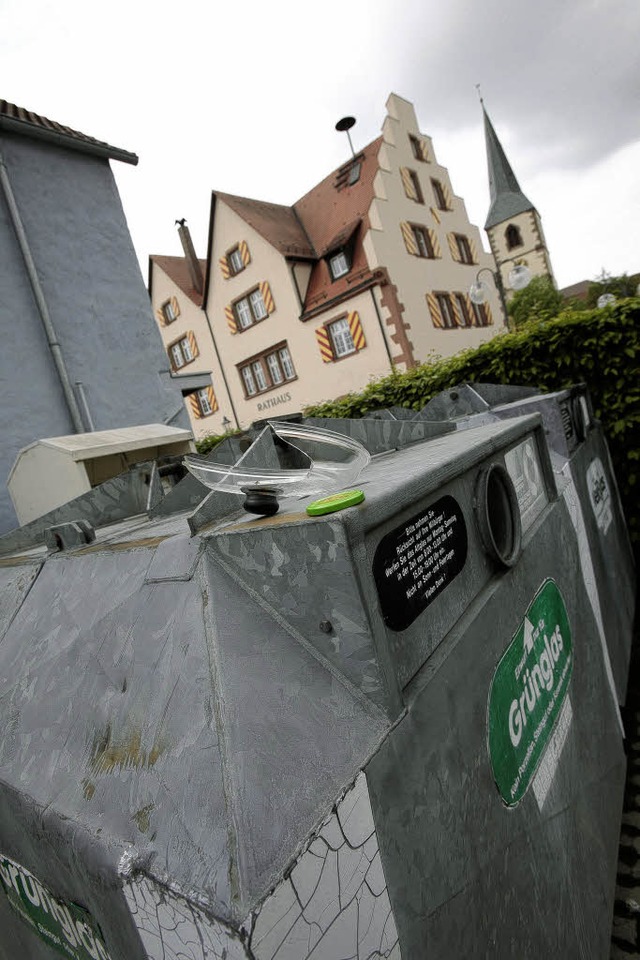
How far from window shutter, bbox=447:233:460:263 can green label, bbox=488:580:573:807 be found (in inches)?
760

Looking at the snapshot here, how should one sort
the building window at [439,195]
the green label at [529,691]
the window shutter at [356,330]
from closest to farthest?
the green label at [529,691]
the window shutter at [356,330]
the building window at [439,195]

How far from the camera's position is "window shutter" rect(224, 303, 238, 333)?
1984 centimetres

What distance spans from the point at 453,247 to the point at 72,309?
15616 millimetres

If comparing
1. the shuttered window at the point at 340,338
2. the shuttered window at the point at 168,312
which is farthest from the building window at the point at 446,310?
the shuttered window at the point at 168,312

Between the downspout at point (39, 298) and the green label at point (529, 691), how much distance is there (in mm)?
6449

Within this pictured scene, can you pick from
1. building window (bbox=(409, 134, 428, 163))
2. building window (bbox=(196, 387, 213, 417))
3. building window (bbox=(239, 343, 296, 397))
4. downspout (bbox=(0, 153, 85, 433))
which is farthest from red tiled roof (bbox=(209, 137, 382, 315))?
downspout (bbox=(0, 153, 85, 433))

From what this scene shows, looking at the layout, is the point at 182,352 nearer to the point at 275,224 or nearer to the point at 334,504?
the point at 275,224

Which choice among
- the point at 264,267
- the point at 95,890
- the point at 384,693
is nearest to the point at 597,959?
the point at 384,693

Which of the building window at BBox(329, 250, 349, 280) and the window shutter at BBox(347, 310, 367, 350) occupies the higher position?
the building window at BBox(329, 250, 349, 280)

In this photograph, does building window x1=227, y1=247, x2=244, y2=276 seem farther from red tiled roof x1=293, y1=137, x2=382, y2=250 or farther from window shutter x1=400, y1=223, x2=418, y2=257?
window shutter x1=400, y1=223, x2=418, y2=257

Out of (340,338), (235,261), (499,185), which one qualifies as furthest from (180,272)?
(499,185)

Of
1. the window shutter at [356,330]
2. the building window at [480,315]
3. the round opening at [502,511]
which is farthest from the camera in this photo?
the building window at [480,315]

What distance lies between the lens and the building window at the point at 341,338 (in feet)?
54.5

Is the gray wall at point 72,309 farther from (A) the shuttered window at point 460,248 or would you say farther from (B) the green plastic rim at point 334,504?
(A) the shuttered window at point 460,248
